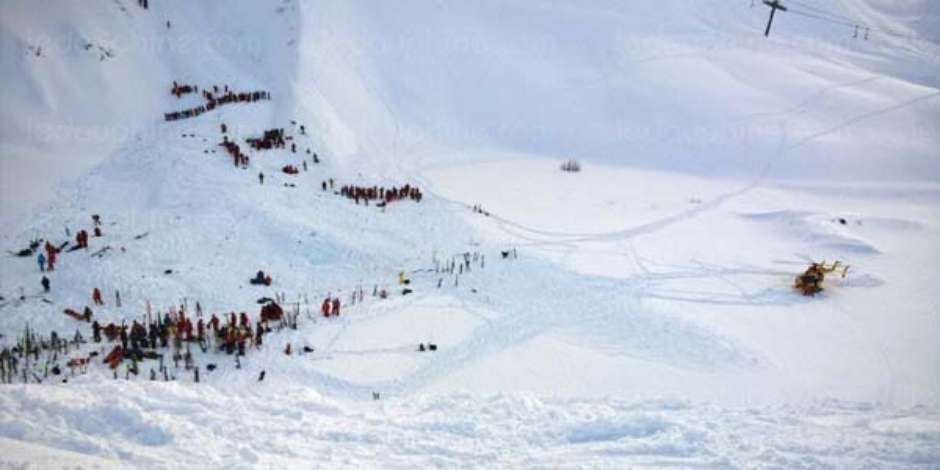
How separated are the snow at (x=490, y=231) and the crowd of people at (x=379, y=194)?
39 cm

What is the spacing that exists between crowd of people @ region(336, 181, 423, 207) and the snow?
39 centimetres

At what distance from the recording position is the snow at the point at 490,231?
7.03 metres

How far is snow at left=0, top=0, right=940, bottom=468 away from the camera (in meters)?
7.03

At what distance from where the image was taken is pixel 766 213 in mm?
16062

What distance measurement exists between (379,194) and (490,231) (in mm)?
3627

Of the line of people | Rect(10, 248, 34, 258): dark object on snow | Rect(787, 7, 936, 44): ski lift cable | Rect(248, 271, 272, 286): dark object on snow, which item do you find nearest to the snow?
Rect(10, 248, 34, 258): dark object on snow

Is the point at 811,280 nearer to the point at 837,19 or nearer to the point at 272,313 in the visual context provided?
the point at 272,313

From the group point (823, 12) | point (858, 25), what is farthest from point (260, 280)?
Result: point (858, 25)

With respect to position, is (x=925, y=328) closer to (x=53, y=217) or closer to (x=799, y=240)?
(x=799, y=240)

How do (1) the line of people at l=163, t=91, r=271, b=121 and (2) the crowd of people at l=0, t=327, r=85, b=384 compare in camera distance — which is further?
(1) the line of people at l=163, t=91, r=271, b=121

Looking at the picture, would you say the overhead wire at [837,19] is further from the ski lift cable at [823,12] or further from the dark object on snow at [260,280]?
the dark object on snow at [260,280]

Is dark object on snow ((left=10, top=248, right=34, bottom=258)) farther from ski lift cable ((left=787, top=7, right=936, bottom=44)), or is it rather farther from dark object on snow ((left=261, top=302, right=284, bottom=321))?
ski lift cable ((left=787, top=7, right=936, bottom=44))

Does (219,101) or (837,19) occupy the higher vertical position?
(837,19)

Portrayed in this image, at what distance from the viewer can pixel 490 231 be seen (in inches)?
585
